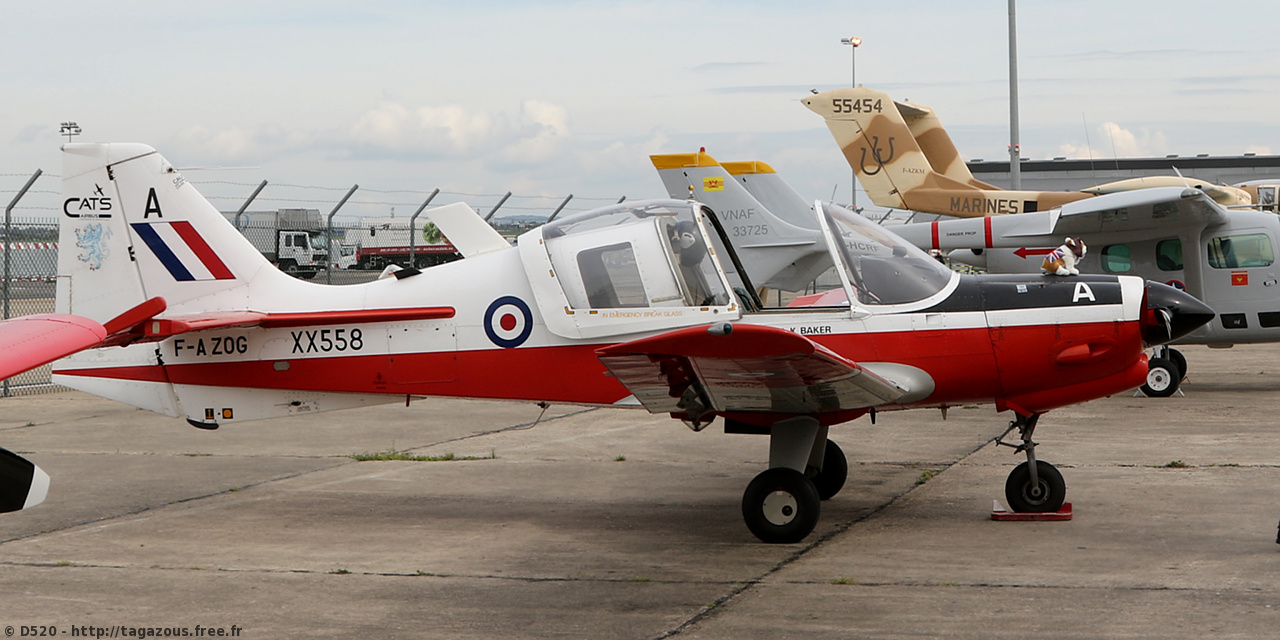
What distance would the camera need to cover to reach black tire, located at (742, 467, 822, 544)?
6668 millimetres

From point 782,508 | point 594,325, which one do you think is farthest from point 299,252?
point 782,508

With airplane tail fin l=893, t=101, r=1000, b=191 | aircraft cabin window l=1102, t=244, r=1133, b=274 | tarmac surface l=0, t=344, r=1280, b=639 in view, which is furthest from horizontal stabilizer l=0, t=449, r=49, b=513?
airplane tail fin l=893, t=101, r=1000, b=191

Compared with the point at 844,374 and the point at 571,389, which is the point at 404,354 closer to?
the point at 571,389

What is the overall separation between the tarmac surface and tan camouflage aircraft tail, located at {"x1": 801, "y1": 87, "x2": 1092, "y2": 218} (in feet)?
37.9

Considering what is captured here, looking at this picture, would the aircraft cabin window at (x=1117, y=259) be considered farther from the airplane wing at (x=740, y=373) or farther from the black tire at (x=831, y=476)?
the airplane wing at (x=740, y=373)

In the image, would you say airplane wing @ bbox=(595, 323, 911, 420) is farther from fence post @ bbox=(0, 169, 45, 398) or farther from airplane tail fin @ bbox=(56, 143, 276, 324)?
fence post @ bbox=(0, 169, 45, 398)

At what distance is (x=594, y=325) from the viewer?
23.6 ft

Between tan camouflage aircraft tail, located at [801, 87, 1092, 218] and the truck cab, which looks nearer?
tan camouflage aircraft tail, located at [801, 87, 1092, 218]

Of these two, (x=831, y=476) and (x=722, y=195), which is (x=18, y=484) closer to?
(x=831, y=476)

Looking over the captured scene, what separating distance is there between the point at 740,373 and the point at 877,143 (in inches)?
701

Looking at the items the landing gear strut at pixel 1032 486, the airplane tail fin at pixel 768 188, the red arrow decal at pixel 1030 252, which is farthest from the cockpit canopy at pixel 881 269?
the airplane tail fin at pixel 768 188

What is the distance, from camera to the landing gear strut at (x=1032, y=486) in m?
7.28

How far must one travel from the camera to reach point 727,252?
7508 mm

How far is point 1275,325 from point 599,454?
8.41 metres
